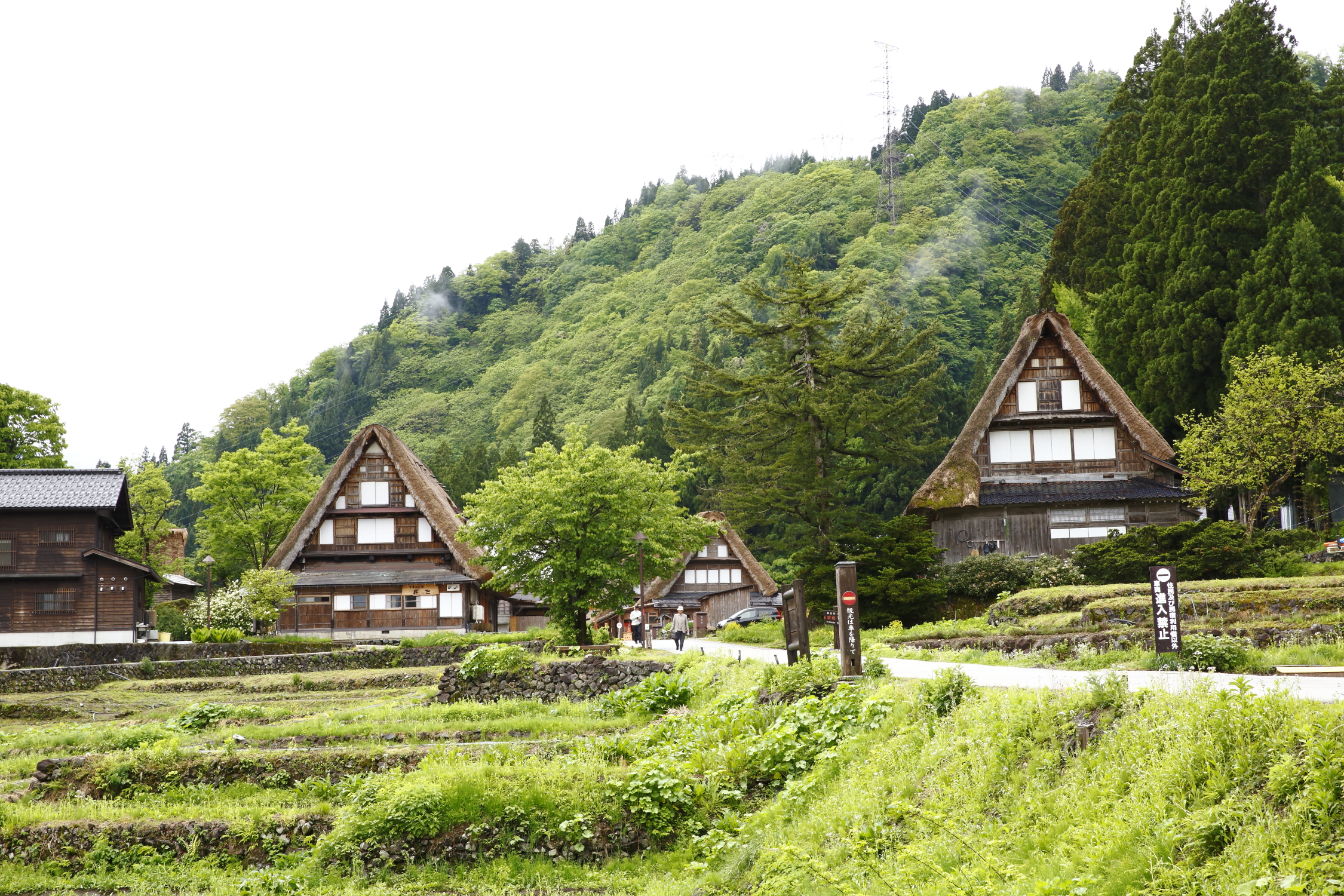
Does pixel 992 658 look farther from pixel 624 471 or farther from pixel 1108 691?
pixel 624 471

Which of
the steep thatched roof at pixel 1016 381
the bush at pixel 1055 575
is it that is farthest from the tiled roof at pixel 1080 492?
the bush at pixel 1055 575

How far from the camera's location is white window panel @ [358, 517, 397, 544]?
47.8 metres

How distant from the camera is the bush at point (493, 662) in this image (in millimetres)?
22422

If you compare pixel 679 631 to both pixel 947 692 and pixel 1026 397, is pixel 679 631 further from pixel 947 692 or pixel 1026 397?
pixel 947 692

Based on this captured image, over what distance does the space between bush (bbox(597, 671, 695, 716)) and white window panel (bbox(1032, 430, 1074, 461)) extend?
19525 millimetres

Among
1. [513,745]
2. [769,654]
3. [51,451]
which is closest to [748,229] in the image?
[51,451]

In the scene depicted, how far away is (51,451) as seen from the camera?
2080 inches

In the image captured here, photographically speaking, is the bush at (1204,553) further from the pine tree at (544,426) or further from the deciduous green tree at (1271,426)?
the pine tree at (544,426)

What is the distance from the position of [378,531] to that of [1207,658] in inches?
1621

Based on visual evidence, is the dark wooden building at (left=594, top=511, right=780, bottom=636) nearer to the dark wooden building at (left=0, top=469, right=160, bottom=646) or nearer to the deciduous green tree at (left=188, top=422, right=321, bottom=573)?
the deciduous green tree at (left=188, top=422, right=321, bottom=573)

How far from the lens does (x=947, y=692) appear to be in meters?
10.3

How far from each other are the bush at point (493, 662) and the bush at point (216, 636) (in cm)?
1863

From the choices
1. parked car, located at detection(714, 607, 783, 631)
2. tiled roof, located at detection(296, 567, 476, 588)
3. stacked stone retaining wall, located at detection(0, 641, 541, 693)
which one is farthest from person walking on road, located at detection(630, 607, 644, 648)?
tiled roof, located at detection(296, 567, 476, 588)

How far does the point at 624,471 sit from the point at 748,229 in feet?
256
